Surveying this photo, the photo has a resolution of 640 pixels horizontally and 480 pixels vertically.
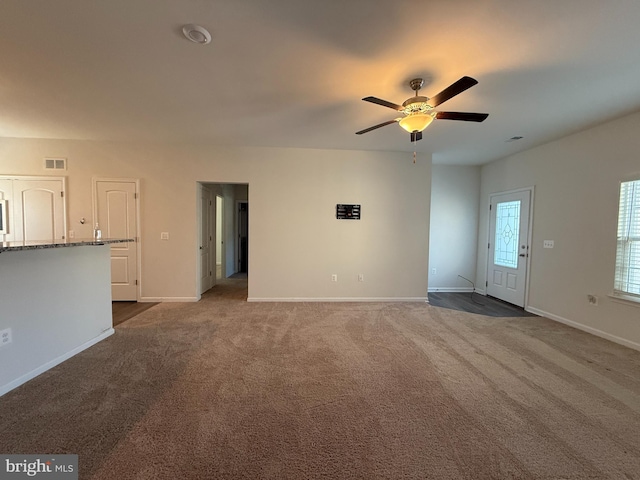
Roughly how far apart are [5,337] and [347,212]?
414 centimetres

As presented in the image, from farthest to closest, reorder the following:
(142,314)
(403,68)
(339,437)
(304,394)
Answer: (142,314)
(403,68)
(304,394)
(339,437)

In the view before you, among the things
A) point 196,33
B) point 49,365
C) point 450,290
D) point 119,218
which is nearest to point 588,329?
point 450,290

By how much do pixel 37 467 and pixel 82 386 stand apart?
80cm

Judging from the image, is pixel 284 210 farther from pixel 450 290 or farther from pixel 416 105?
pixel 450 290

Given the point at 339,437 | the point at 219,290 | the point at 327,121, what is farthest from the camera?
the point at 219,290

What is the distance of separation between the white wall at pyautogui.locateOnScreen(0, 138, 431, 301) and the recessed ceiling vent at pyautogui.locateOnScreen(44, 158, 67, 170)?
0.28 ft

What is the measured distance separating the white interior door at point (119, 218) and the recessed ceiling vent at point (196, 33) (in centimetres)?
331

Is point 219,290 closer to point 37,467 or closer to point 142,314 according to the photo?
point 142,314

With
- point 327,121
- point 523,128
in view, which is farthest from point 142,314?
point 523,128

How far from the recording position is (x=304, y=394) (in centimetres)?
203

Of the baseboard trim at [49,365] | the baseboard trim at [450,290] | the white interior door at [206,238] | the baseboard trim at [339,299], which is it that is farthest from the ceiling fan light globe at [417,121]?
the baseboard trim at [450,290]

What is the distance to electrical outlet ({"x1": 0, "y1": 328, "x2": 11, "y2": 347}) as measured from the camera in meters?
2.00

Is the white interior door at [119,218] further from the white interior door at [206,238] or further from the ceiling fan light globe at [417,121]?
the ceiling fan light globe at [417,121]

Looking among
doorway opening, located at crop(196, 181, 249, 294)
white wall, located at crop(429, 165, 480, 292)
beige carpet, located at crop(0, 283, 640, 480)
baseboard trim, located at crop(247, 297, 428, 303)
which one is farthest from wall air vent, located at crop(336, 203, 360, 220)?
beige carpet, located at crop(0, 283, 640, 480)
